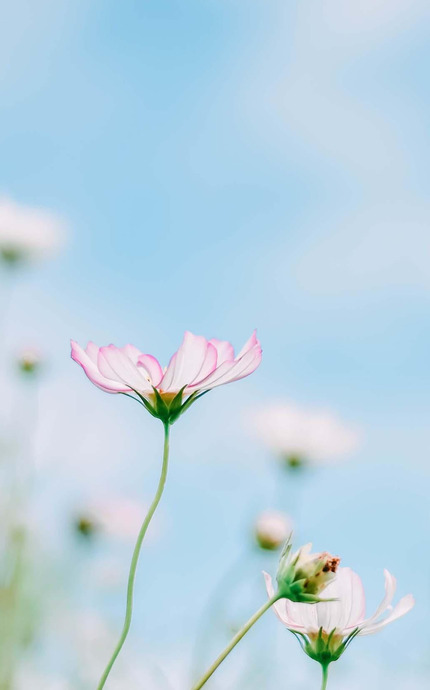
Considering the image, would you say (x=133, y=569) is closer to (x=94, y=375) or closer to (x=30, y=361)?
(x=94, y=375)

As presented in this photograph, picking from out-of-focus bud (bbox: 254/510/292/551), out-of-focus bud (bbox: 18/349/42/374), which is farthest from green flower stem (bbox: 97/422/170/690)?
out-of-focus bud (bbox: 18/349/42/374)

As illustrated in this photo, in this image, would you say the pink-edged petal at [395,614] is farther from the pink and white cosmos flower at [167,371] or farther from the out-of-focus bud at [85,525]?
the out-of-focus bud at [85,525]

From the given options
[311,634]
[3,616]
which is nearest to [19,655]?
[3,616]

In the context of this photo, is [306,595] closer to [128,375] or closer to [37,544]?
[128,375]

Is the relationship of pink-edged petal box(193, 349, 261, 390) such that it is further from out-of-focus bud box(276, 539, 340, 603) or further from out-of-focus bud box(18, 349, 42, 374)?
out-of-focus bud box(18, 349, 42, 374)

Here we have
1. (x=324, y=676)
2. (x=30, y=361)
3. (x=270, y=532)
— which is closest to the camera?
(x=324, y=676)

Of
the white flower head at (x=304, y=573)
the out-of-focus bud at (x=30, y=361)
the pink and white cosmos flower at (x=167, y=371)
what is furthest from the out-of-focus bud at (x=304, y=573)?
the out-of-focus bud at (x=30, y=361)

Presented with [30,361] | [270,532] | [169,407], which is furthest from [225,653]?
[30,361]

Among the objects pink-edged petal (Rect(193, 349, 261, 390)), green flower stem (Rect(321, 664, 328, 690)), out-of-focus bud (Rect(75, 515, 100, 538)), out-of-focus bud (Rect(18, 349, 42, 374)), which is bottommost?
green flower stem (Rect(321, 664, 328, 690))
